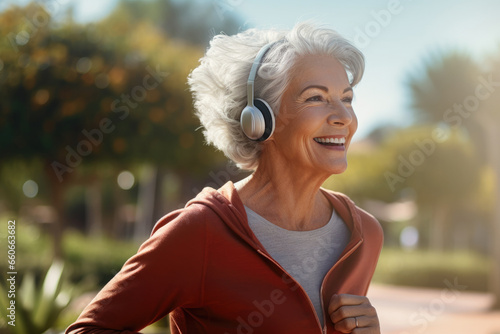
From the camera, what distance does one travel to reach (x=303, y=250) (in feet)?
6.21

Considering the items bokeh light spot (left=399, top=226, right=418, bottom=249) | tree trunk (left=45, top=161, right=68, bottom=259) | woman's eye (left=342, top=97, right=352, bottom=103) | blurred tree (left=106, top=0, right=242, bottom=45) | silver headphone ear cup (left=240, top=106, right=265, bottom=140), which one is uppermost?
blurred tree (left=106, top=0, right=242, bottom=45)

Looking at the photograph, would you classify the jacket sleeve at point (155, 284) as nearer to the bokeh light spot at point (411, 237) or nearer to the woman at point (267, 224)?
the woman at point (267, 224)

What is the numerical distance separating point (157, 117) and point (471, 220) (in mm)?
22369

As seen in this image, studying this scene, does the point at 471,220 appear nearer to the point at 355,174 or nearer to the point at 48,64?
the point at 355,174

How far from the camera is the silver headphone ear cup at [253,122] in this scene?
1846 millimetres

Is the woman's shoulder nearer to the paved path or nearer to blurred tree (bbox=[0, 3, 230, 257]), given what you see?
the paved path

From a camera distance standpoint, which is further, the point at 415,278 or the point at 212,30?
the point at 415,278

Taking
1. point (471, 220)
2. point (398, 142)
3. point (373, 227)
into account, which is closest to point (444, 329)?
point (373, 227)

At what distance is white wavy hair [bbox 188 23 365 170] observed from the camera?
1.88 m

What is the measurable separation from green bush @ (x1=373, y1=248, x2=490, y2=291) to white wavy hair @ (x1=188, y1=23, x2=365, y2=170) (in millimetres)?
16640

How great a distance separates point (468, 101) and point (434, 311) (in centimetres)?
463

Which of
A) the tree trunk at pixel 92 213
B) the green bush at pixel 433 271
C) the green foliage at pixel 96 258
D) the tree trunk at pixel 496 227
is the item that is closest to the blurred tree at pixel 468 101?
the tree trunk at pixel 496 227

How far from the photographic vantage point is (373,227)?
6.95ft

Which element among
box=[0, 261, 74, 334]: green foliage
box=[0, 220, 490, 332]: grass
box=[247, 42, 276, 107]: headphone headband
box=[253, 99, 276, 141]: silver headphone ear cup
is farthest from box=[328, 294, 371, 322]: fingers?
box=[0, 220, 490, 332]: grass
